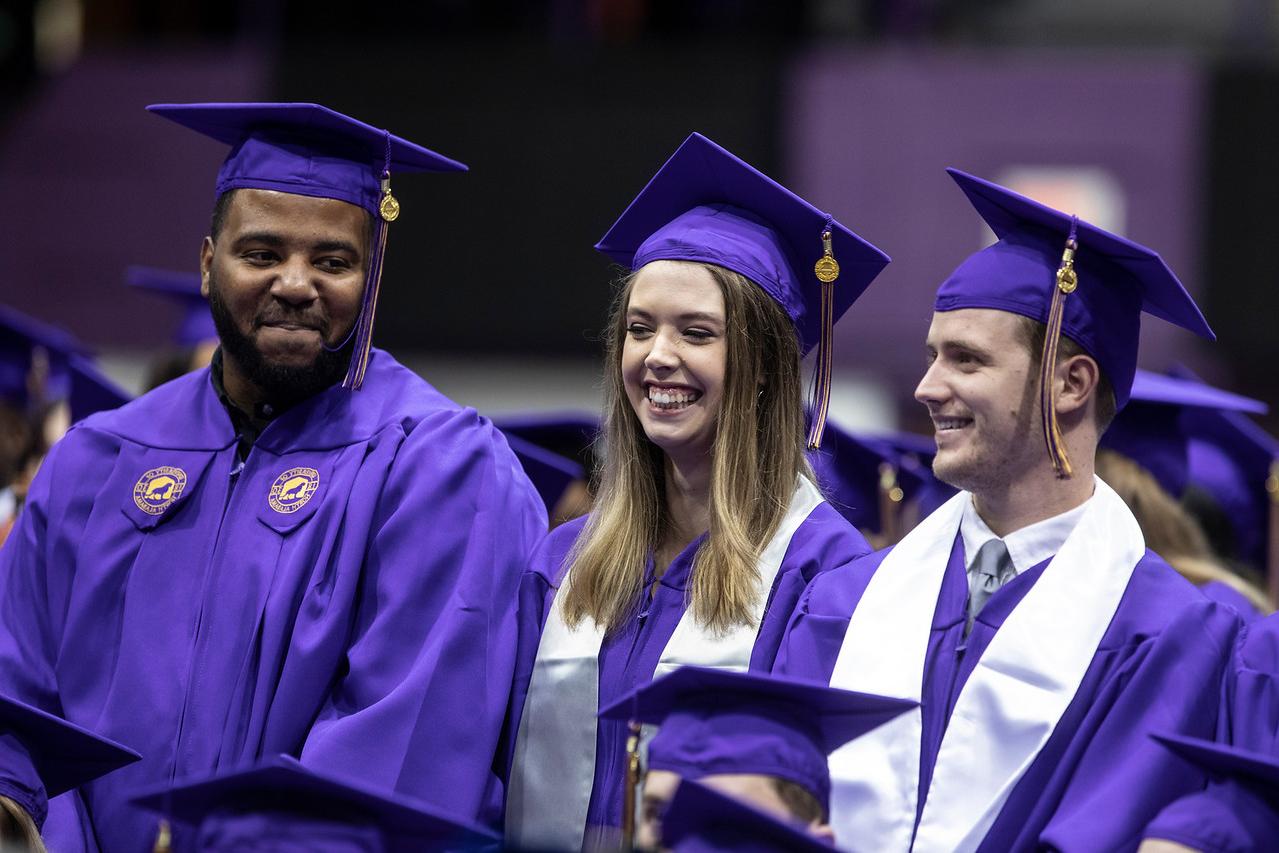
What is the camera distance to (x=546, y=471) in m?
4.26

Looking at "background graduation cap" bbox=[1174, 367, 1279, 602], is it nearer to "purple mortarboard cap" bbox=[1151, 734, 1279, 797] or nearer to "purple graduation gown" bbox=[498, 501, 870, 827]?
"purple graduation gown" bbox=[498, 501, 870, 827]

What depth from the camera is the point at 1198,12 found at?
9.12 m

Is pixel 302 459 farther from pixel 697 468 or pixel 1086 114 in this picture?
pixel 1086 114

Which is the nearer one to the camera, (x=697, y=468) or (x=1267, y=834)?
(x=1267, y=834)

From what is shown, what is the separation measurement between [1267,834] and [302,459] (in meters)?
1.80

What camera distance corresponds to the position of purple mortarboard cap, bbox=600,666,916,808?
98.6 inches

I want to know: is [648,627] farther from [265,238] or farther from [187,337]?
[187,337]

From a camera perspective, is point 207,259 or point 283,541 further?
point 207,259

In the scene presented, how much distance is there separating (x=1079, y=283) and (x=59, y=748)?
1.90m

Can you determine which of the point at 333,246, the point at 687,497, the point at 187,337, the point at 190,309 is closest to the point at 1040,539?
the point at 687,497

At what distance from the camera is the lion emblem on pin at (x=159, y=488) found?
3287 mm

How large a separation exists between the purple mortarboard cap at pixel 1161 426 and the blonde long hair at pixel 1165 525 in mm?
108

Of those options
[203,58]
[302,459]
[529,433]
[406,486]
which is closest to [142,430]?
[302,459]

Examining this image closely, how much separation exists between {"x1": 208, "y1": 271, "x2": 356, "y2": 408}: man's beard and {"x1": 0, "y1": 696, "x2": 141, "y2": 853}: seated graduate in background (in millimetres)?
763
